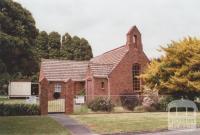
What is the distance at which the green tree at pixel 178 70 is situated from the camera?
3438 centimetres

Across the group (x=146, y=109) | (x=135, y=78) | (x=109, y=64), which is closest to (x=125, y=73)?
(x=135, y=78)

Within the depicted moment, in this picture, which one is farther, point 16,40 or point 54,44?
point 54,44

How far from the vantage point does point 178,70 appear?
35.1 meters

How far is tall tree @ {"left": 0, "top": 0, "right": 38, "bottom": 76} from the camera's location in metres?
22.5

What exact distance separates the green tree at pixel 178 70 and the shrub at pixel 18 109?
12.3 m

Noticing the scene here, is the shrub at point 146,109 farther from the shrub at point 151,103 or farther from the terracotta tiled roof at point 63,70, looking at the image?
the terracotta tiled roof at point 63,70

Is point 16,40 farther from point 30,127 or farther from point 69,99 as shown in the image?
point 69,99

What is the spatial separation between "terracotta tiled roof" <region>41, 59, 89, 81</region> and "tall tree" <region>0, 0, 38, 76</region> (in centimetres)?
2335

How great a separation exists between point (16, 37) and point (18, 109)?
23.7ft

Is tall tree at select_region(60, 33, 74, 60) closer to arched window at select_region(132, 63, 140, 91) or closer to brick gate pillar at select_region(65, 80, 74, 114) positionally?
arched window at select_region(132, 63, 140, 91)

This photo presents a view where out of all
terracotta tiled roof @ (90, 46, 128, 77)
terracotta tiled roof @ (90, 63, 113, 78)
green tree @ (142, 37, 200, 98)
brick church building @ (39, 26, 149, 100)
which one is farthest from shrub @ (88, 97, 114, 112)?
terracotta tiled roof @ (90, 46, 128, 77)

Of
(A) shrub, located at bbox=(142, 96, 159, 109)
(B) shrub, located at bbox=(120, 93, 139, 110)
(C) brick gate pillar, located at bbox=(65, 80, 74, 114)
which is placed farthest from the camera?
(B) shrub, located at bbox=(120, 93, 139, 110)

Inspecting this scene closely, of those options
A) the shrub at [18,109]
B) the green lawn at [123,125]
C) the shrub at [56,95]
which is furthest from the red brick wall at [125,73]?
the green lawn at [123,125]

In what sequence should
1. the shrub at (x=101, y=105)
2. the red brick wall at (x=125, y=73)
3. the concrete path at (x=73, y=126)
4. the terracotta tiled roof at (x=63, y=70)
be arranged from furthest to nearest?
the terracotta tiled roof at (x=63, y=70)
the red brick wall at (x=125, y=73)
the shrub at (x=101, y=105)
the concrete path at (x=73, y=126)
